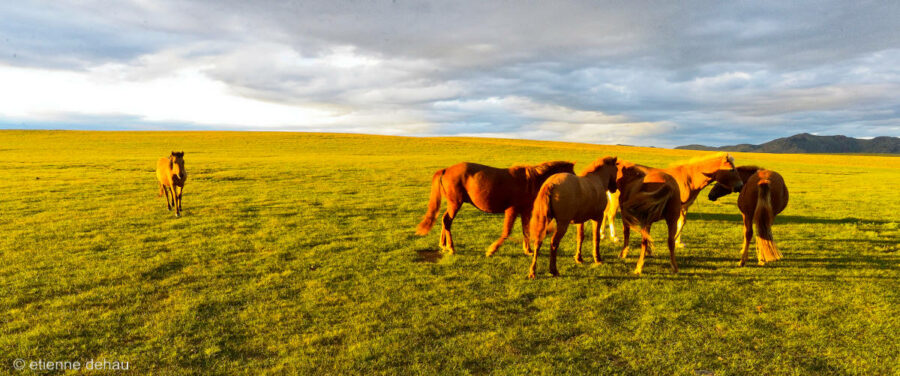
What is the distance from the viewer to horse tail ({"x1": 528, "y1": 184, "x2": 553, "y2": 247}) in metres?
6.64

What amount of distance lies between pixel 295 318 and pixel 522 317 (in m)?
3.22

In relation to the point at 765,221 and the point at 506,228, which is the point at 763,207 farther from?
the point at 506,228

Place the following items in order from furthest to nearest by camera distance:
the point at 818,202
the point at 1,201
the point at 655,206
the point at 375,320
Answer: the point at 818,202 < the point at 1,201 < the point at 655,206 < the point at 375,320

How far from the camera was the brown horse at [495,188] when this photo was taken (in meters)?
7.87

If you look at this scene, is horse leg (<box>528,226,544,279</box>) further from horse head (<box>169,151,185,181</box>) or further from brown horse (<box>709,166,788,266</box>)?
horse head (<box>169,151,185,181</box>)

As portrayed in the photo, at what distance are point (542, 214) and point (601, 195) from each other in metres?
1.40

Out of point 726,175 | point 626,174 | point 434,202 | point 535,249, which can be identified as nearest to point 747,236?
point 726,175

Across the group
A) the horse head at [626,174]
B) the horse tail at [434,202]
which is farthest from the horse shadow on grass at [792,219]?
the horse tail at [434,202]

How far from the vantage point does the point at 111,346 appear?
470 cm

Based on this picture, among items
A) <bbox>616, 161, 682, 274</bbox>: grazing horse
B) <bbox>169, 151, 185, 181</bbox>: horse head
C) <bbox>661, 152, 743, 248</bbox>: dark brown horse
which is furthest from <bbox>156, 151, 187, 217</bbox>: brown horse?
<bbox>661, 152, 743, 248</bbox>: dark brown horse

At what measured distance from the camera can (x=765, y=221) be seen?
725 centimetres

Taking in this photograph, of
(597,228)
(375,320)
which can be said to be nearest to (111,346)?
(375,320)

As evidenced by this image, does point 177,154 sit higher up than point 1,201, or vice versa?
point 177,154

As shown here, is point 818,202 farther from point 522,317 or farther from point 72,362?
point 72,362
